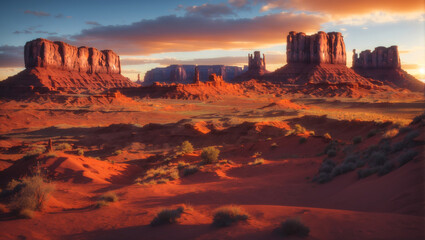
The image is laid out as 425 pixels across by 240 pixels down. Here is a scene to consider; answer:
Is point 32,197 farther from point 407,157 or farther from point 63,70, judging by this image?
point 63,70

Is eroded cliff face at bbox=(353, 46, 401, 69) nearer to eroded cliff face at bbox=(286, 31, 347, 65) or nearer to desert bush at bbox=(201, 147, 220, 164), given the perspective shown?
eroded cliff face at bbox=(286, 31, 347, 65)

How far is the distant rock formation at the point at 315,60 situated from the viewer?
106125mm

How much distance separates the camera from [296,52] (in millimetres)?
118125

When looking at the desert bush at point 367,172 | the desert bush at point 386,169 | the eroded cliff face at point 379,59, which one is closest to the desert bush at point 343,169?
the desert bush at point 367,172

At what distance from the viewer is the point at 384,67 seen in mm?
127250

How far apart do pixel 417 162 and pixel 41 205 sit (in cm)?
958

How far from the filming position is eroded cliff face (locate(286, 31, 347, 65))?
114 meters

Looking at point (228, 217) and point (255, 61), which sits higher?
point (255, 61)

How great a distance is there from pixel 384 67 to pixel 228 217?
5720 inches

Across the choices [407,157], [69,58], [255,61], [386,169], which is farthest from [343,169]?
[255,61]

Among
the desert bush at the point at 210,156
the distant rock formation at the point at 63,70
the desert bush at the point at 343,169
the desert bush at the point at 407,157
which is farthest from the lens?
the distant rock formation at the point at 63,70

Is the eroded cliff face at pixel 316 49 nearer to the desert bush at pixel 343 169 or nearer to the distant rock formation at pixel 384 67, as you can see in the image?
the distant rock formation at pixel 384 67

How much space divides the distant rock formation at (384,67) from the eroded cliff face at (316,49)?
17.5 meters

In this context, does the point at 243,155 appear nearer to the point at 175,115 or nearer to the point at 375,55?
the point at 175,115
